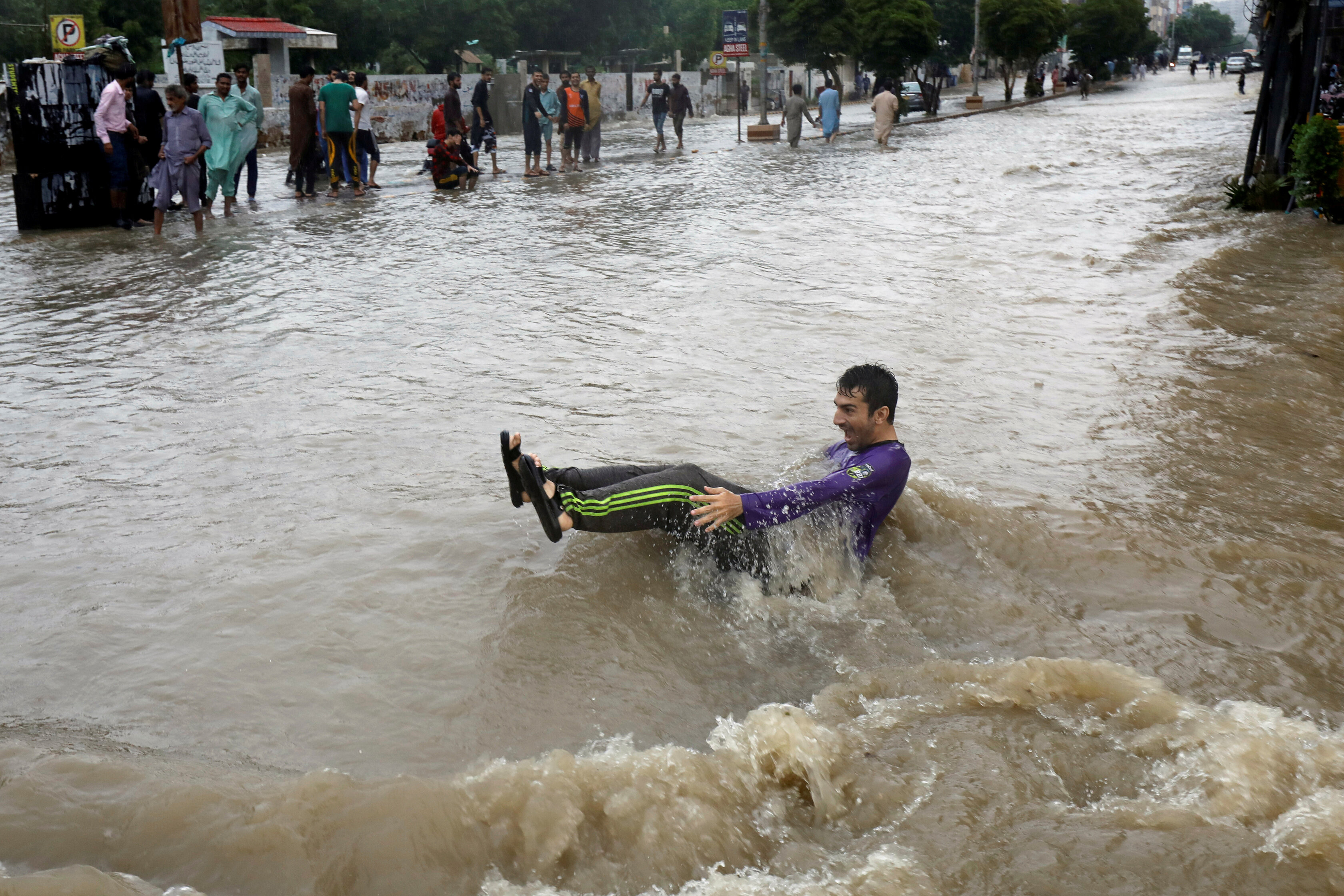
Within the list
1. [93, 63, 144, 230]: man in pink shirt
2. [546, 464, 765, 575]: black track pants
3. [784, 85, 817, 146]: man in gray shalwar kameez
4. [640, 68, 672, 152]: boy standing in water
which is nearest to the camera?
[546, 464, 765, 575]: black track pants

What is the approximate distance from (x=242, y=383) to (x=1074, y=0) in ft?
339

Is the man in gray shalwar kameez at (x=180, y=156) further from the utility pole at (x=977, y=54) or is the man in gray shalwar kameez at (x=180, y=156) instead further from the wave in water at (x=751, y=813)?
the utility pole at (x=977, y=54)

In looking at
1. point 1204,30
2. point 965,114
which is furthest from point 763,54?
point 1204,30

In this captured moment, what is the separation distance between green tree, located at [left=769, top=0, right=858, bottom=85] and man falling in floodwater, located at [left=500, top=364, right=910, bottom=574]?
118 ft

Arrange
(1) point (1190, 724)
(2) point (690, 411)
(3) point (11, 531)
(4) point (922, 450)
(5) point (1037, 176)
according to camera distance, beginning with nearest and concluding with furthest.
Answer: (1) point (1190, 724)
(3) point (11, 531)
(4) point (922, 450)
(2) point (690, 411)
(5) point (1037, 176)

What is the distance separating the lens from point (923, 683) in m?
3.98

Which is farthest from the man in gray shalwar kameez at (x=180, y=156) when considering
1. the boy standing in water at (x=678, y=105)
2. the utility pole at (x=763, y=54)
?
the utility pole at (x=763, y=54)

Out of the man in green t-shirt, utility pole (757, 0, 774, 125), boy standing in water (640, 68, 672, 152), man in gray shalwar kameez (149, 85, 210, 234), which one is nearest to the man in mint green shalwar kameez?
man in gray shalwar kameez (149, 85, 210, 234)

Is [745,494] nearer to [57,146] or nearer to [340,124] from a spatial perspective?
[57,146]

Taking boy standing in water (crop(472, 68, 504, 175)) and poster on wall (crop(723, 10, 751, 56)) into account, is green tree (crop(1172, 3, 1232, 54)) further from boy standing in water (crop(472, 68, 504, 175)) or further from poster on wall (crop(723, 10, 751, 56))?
boy standing in water (crop(472, 68, 504, 175))

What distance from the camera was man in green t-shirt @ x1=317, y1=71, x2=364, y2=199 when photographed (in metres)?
16.0

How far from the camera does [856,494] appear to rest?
4.50m

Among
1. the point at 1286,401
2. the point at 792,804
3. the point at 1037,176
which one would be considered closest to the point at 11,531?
the point at 792,804

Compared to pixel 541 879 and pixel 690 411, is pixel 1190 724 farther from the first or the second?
pixel 690 411
